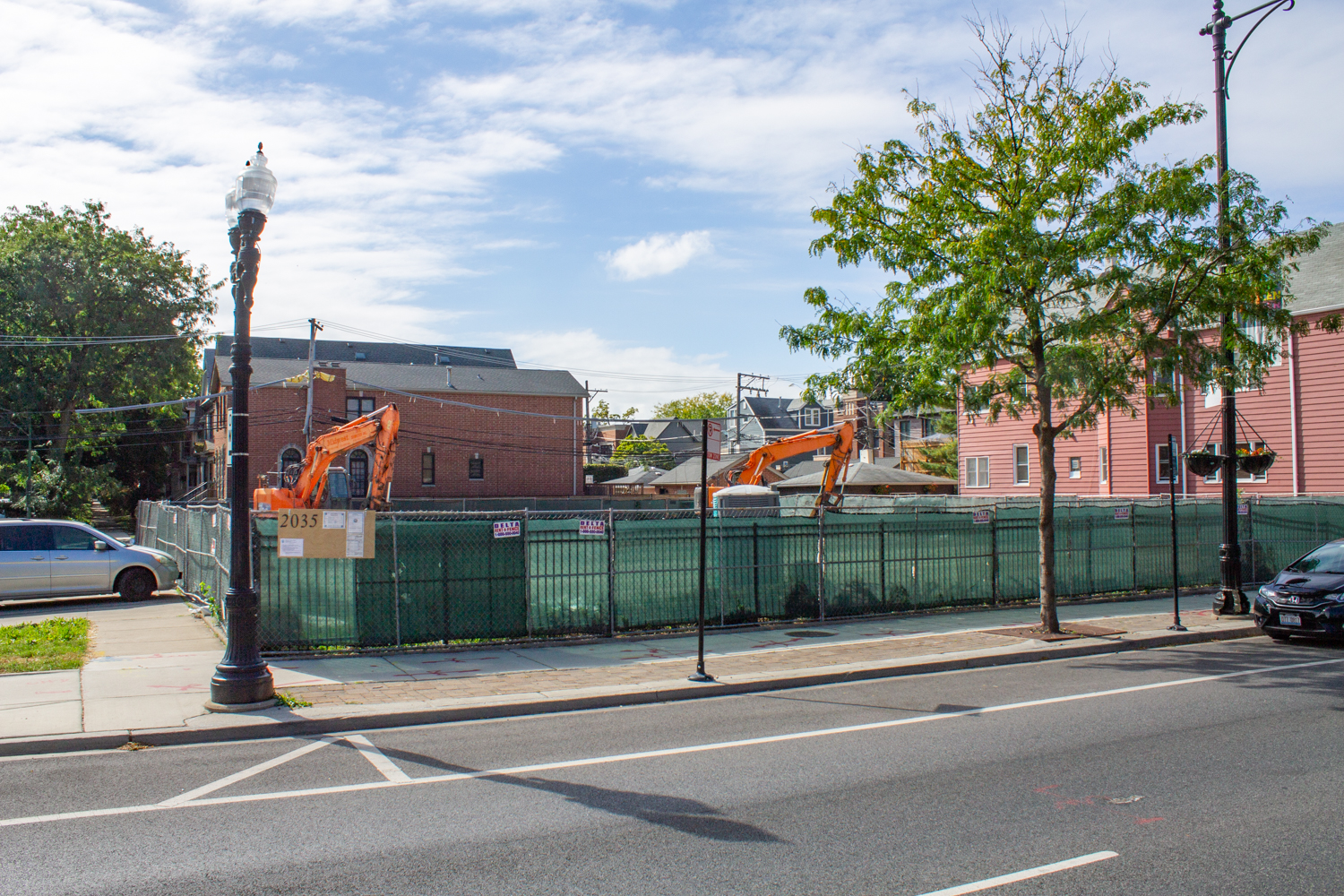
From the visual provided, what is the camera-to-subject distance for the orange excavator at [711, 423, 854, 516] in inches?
896

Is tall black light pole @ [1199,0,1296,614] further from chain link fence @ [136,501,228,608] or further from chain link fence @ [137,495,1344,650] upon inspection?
chain link fence @ [136,501,228,608]

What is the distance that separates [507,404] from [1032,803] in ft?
173

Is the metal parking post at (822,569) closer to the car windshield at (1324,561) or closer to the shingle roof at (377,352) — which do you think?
the car windshield at (1324,561)

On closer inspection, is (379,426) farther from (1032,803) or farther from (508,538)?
(1032,803)

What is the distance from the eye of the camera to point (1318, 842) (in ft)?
17.6

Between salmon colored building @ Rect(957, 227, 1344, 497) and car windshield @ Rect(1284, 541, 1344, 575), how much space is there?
7.88 metres

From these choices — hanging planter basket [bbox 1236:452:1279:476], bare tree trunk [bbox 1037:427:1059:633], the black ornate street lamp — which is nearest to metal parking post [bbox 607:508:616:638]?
the black ornate street lamp

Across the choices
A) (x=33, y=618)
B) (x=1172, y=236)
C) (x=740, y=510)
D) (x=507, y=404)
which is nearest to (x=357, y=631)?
(x=740, y=510)

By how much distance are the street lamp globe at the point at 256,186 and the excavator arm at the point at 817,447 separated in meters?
15.3

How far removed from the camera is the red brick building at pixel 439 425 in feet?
166

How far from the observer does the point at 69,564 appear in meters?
17.7

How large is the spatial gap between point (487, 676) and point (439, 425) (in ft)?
150

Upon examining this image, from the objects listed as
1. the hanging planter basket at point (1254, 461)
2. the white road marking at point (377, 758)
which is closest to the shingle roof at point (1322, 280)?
the hanging planter basket at point (1254, 461)

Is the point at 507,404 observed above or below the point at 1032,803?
above
